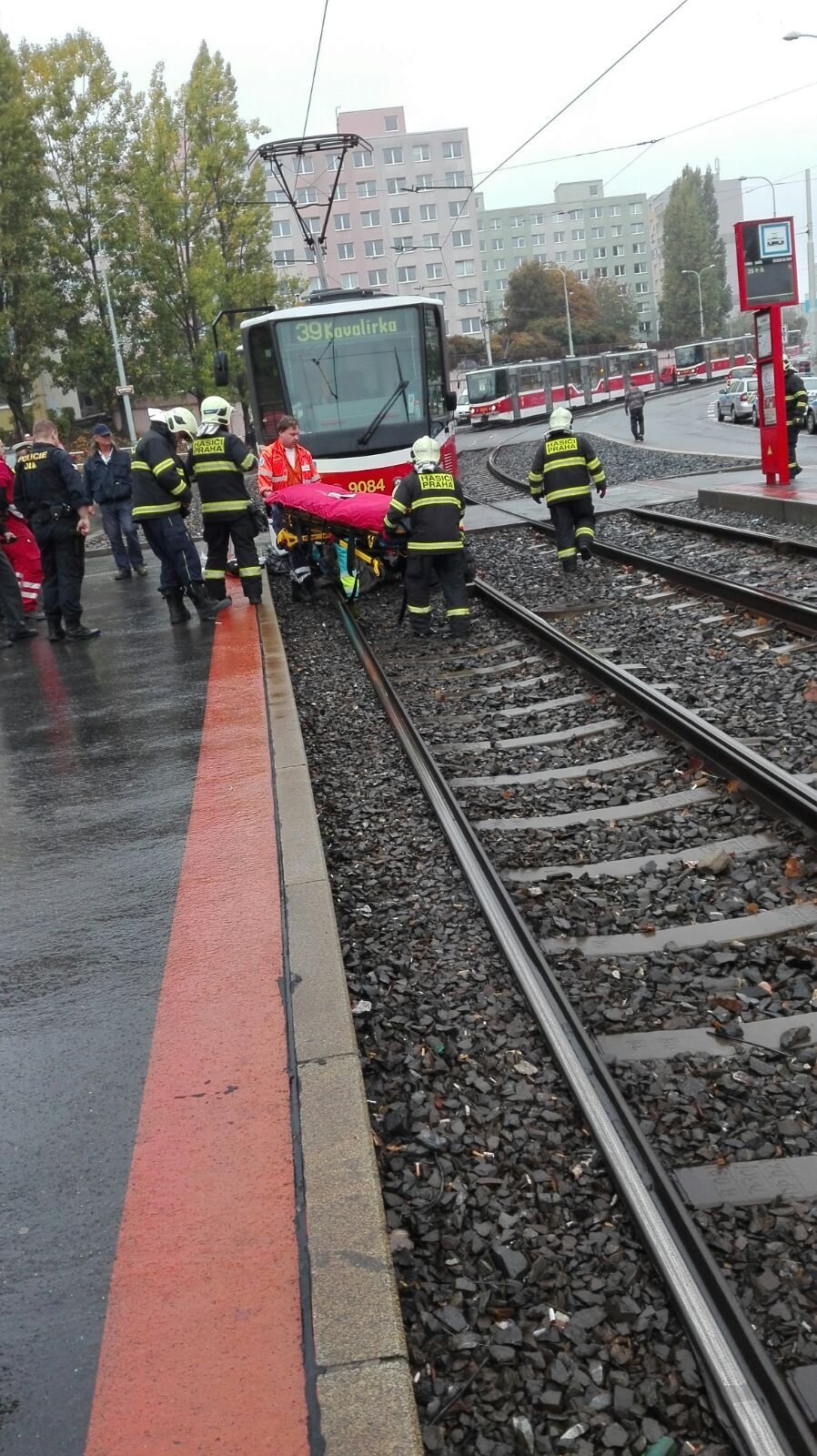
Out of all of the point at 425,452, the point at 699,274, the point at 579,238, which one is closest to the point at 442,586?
the point at 425,452

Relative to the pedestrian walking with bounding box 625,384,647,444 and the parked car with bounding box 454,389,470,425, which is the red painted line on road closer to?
the pedestrian walking with bounding box 625,384,647,444

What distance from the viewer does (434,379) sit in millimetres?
15633

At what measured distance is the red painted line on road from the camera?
7.79 feet

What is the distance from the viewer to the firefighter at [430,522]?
36.0ft

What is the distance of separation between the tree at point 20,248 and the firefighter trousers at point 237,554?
35486 millimetres

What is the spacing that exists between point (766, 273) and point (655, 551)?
22.8 ft

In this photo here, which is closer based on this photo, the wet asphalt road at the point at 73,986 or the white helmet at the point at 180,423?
the wet asphalt road at the point at 73,986

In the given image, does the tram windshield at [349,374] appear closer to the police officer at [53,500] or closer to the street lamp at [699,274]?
the police officer at [53,500]

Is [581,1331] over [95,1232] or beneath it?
beneath

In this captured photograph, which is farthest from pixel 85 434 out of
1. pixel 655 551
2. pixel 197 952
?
pixel 197 952

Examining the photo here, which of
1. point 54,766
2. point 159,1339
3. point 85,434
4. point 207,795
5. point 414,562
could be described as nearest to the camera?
point 159,1339

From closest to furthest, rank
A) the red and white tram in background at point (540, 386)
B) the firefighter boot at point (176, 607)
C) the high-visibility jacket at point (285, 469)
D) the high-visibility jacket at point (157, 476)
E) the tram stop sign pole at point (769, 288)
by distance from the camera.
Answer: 1. the high-visibility jacket at point (157, 476)
2. the firefighter boot at point (176, 607)
3. the high-visibility jacket at point (285, 469)
4. the tram stop sign pole at point (769, 288)
5. the red and white tram in background at point (540, 386)

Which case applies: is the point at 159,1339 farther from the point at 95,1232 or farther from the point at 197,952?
the point at 197,952

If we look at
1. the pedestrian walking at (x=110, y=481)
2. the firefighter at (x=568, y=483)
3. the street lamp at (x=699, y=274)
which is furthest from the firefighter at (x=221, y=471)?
the street lamp at (x=699, y=274)
